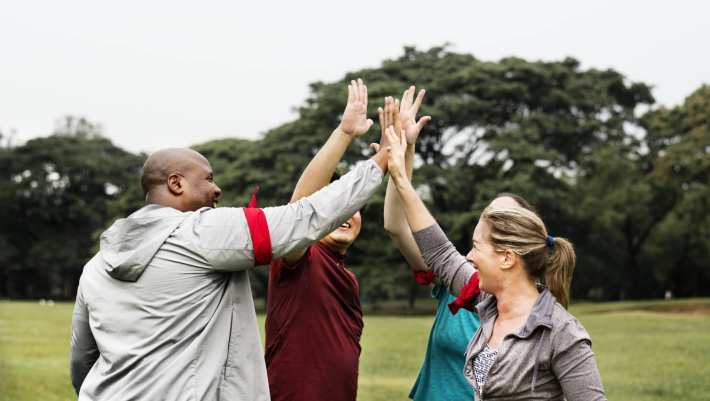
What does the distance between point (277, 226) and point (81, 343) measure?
43.4 inches

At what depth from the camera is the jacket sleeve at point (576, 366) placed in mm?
3104

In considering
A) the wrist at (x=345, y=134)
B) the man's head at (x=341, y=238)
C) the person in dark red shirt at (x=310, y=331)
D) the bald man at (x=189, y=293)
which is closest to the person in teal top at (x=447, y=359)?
the person in dark red shirt at (x=310, y=331)

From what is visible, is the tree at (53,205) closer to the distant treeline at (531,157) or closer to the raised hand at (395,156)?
the distant treeline at (531,157)

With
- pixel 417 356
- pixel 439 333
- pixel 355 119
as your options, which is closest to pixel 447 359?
pixel 439 333

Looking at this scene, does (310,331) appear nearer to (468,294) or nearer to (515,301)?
(468,294)

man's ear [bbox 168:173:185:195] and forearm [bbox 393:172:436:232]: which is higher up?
man's ear [bbox 168:173:185:195]

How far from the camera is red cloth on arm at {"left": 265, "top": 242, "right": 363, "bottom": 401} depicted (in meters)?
4.26

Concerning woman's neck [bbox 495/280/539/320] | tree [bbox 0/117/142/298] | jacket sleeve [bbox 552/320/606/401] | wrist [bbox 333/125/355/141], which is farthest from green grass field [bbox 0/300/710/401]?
tree [bbox 0/117/142/298]

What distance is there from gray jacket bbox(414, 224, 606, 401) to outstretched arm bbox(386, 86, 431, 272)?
109cm

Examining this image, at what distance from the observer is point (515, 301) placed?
3543mm

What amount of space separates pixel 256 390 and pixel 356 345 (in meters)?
1.26

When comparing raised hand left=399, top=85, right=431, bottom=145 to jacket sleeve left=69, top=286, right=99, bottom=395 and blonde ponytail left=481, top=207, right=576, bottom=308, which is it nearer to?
blonde ponytail left=481, top=207, right=576, bottom=308

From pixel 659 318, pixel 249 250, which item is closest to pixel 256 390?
pixel 249 250

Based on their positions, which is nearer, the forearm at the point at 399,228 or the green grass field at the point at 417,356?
the forearm at the point at 399,228
